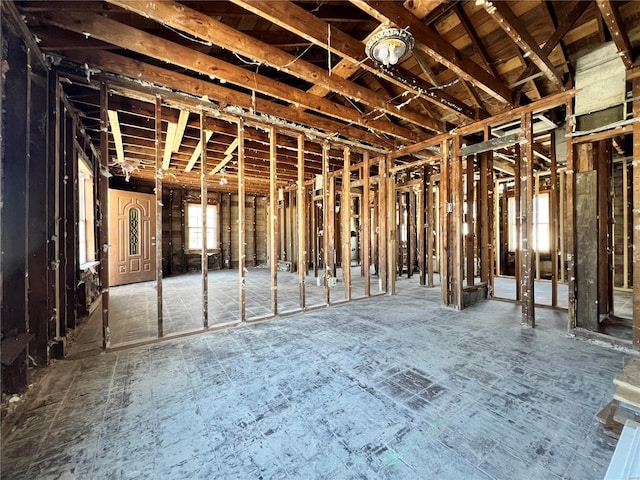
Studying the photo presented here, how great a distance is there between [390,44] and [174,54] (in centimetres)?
199

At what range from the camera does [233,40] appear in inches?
88.8

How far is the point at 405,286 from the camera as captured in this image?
5.81 metres

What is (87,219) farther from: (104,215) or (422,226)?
(422,226)

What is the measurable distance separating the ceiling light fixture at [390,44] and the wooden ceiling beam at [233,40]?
0.75 metres

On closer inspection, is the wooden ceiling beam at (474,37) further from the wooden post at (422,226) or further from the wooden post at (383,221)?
the wooden post at (422,226)

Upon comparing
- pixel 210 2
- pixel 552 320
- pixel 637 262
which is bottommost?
pixel 552 320

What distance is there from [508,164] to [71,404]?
8.93 metres

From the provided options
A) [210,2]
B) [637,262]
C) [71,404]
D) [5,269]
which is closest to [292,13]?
[210,2]

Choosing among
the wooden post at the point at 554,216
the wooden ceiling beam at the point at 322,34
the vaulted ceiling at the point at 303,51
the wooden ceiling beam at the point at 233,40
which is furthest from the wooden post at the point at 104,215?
the wooden post at the point at 554,216

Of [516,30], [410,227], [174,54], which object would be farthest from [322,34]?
[410,227]

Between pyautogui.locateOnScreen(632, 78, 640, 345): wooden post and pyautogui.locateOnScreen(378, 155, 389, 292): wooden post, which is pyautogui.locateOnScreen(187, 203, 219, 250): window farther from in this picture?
pyautogui.locateOnScreen(632, 78, 640, 345): wooden post

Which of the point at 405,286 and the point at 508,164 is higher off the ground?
the point at 508,164

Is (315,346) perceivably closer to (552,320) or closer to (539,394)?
(539,394)

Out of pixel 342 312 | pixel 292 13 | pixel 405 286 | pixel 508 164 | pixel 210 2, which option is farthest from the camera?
pixel 508 164
